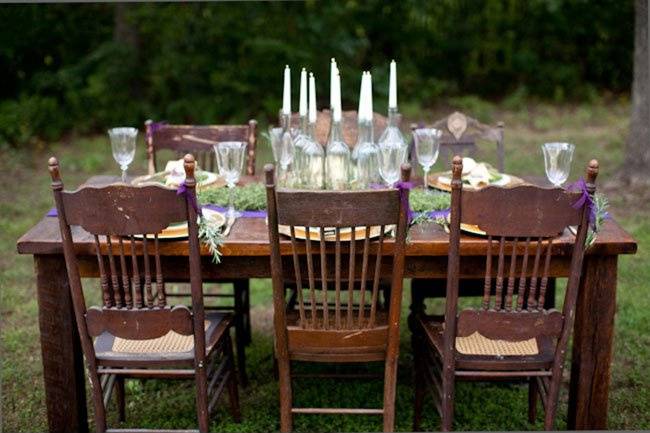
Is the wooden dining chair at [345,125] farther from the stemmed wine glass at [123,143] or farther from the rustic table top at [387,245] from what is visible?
the rustic table top at [387,245]

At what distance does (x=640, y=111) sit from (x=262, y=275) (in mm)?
4792

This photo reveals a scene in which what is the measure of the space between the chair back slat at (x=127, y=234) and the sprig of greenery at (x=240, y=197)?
1.84ft

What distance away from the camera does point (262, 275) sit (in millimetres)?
3004

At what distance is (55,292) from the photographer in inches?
121

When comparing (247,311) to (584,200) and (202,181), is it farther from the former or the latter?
(584,200)

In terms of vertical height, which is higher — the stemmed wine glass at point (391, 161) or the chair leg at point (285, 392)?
the stemmed wine glass at point (391, 161)

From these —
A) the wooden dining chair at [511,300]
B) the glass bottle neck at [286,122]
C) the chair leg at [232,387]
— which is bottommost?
the chair leg at [232,387]

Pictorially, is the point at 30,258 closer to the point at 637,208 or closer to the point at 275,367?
the point at 275,367

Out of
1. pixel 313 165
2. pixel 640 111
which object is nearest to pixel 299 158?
pixel 313 165

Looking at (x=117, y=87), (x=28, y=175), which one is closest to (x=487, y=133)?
(x=28, y=175)

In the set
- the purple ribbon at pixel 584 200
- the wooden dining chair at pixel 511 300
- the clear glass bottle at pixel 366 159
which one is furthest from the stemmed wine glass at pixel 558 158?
the clear glass bottle at pixel 366 159

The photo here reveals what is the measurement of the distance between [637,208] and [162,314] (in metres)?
4.80

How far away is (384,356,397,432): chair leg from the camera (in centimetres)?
293

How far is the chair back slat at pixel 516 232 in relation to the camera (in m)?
2.66
